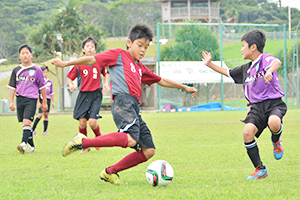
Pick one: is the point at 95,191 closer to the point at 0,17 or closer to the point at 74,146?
the point at 74,146

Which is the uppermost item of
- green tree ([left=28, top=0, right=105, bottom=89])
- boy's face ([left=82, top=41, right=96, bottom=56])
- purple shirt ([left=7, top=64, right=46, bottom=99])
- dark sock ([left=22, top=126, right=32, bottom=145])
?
green tree ([left=28, top=0, right=105, bottom=89])

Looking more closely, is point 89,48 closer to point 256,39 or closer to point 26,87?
point 26,87

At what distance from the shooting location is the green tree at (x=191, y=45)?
4188 cm

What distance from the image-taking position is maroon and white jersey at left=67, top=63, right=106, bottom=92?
7874mm

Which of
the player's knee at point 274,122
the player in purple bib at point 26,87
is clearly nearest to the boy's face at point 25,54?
the player in purple bib at point 26,87

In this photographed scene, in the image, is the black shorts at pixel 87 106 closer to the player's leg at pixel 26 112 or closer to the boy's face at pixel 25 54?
the player's leg at pixel 26 112

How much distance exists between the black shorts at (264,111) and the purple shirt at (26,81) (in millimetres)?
4550

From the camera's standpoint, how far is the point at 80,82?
795 centimetres

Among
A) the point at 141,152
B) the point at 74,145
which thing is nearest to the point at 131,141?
the point at 141,152

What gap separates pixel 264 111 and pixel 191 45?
37.4 meters

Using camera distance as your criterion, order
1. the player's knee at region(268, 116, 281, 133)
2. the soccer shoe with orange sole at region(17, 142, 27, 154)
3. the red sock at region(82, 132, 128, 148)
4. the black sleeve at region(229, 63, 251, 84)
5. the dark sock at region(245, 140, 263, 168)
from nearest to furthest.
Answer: the red sock at region(82, 132, 128, 148), the player's knee at region(268, 116, 281, 133), the dark sock at region(245, 140, 263, 168), the black sleeve at region(229, 63, 251, 84), the soccer shoe with orange sole at region(17, 142, 27, 154)

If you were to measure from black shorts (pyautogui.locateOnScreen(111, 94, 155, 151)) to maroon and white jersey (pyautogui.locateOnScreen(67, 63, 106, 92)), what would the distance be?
3348 mm

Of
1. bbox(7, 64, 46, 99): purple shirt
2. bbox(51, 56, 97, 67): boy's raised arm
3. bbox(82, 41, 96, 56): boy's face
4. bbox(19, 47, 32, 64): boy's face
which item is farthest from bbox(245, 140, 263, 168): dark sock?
bbox(19, 47, 32, 64): boy's face

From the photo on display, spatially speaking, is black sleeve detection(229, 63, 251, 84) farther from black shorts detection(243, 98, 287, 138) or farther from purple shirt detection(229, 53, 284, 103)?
black shorts detection(243, 98, 287, 138)
